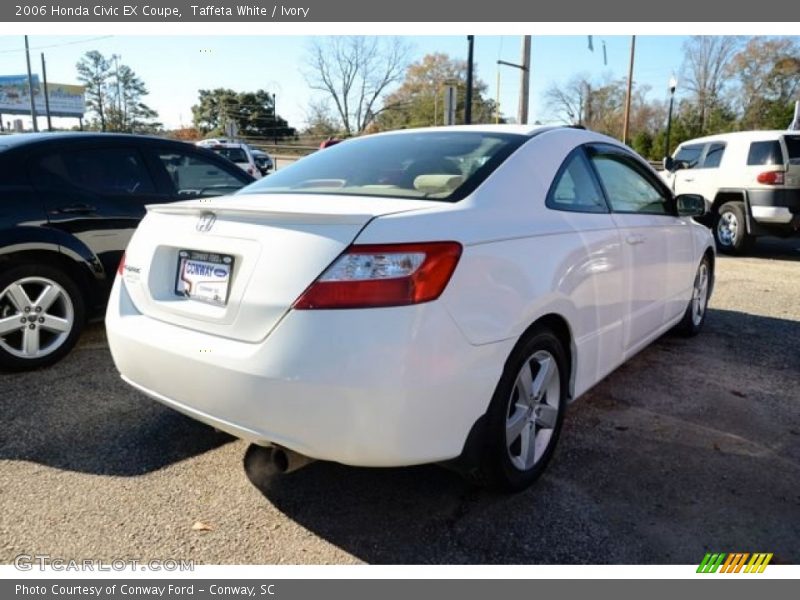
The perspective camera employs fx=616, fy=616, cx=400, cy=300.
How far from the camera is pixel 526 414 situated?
2.63m

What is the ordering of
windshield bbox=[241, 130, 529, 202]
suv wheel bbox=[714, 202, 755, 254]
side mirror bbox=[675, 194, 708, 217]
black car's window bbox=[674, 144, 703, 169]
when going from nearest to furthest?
windshield bbox=[241, 130, 529, 202], side mirror bbox=[675, 194, 708, 217], suv wheel bbox=[714, 202, 755, 254], black car's window bbox=[674, 144, 703, 169]

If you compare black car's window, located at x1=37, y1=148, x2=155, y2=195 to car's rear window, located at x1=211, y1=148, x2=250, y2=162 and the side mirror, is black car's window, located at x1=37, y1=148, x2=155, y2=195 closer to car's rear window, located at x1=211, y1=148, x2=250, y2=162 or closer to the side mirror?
the side mirror

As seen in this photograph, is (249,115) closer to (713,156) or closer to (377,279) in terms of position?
(713,156)

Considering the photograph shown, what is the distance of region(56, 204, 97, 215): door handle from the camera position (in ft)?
13.7

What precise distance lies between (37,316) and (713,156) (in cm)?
1032

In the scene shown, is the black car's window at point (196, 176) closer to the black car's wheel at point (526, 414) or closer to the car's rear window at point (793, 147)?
the black car's wheel at point (526, 414)

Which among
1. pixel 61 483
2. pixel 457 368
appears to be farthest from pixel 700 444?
pixel 61 483

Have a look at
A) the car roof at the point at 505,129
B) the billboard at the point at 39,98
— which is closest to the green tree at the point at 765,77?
the car roof at the point at 505,129

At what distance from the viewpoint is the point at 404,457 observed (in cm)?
207

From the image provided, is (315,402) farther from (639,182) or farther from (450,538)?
(639,182)

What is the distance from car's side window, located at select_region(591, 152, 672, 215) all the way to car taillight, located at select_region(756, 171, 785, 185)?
6153 millimetres

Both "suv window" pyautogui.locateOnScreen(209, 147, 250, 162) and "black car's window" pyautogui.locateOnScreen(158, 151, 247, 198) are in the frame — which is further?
"suv window" pyautogui.locateOnScreen(209, 147, 250, 162)

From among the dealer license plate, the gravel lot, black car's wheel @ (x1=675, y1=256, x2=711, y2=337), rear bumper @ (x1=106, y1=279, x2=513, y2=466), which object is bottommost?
the gravel lot

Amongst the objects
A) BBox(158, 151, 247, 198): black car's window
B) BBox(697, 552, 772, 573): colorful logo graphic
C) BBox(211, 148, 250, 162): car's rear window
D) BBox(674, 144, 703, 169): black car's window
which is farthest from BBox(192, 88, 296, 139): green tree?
BBox(697, 552, 772, 573): colorful logo graphic
